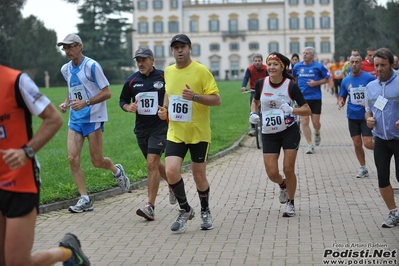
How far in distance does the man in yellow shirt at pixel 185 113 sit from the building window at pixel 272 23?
440ft

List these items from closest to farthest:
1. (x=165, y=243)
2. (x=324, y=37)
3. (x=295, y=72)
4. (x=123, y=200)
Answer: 1. (x=165, y=243)
2. (x=123, y=200)
3. (x=295, y=72)
4. (x=324, y=37)

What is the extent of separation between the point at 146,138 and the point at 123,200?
1762mm

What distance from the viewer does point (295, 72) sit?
18688mm

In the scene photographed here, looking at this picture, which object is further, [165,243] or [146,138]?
[146,138]

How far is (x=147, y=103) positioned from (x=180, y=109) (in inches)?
54.0

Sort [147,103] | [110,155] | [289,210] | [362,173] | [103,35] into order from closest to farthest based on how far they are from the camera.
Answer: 1. [289,210]
2. [147,103]
3. [362,173]
4. [110,155]
5. [103,35]

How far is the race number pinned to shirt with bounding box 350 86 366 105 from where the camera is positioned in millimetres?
13484

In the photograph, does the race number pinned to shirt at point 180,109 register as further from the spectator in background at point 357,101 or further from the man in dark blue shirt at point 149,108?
the spectator in background at point 357,101

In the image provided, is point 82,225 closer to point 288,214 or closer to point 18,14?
point 288,214

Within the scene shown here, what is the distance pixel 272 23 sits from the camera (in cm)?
14238

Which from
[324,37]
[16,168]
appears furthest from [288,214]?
Answer: [324,37]

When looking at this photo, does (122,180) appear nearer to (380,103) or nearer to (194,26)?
(380,103)

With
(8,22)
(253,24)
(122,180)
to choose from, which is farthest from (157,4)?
(122,180)

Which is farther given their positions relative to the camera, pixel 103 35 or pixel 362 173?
pixel 103 35
